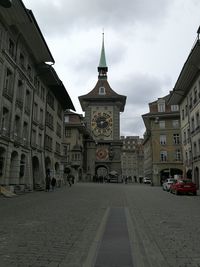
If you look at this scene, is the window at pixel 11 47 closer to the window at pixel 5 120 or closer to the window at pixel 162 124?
the window at pixel 5 120

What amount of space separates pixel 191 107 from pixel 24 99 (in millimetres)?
20782

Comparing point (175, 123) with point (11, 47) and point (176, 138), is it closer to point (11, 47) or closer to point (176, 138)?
point (176, 138)

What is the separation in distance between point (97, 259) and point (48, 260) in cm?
95

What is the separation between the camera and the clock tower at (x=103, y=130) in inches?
3440

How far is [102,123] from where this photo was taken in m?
89.2

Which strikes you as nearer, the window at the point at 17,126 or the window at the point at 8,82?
the window at the point at 8,82

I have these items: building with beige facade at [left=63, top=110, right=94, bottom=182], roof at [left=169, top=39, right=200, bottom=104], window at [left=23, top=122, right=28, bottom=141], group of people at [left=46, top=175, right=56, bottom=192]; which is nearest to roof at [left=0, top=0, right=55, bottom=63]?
window at [left=23, top=122, right=28, bottom=141]

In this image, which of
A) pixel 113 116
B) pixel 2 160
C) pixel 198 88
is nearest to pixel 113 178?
pixel 113 116

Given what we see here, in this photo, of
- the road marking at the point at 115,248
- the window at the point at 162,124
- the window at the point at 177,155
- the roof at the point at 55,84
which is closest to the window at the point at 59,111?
the roof at the point at 55,84

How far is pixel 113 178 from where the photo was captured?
84562 millimetres

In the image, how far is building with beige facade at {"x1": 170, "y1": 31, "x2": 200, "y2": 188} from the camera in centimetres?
3351

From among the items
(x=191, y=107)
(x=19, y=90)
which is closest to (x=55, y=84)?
(x=19, y=90)

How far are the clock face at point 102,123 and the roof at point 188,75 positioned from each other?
4287 centimetres

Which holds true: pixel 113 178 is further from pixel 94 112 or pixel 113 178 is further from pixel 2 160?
pixel 2 160
